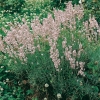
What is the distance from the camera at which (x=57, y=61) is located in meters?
3.80

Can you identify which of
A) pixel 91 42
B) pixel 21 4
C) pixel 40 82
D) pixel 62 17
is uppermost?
pixel 62 17

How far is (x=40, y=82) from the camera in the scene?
14.0 feet

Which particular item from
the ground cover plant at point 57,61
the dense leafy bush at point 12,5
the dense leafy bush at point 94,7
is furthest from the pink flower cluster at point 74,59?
the dense leafy bush at point 12,5

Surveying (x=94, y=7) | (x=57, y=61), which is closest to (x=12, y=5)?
(x=94, y=7)

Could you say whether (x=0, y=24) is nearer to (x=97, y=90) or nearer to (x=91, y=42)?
(x=91, y=42)

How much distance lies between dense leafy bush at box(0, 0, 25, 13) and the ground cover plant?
4281 mm

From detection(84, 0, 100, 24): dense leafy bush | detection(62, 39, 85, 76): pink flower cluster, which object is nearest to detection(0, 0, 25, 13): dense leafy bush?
detection(84, 0, 100, 24): dense leafy bush

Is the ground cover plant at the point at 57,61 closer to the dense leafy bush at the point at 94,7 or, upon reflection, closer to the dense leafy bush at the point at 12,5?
the dense leafy bush at the point at 94,7

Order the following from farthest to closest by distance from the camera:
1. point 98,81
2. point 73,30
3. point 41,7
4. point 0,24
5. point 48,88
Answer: point 41,7, point 0,24, point 73,30, point 48,88, point 98,81

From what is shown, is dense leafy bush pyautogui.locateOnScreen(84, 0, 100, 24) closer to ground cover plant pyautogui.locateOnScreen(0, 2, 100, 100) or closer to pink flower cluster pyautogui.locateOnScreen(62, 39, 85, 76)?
ground cover plant pyautogui.locateOnScreen(0, 2, 100, 100)

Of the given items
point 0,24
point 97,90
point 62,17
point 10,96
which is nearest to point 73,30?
point 62,17

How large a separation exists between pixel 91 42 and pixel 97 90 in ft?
2.83

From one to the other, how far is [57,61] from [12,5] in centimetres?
544

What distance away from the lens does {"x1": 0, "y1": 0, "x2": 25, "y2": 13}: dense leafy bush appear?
29.0 ft
